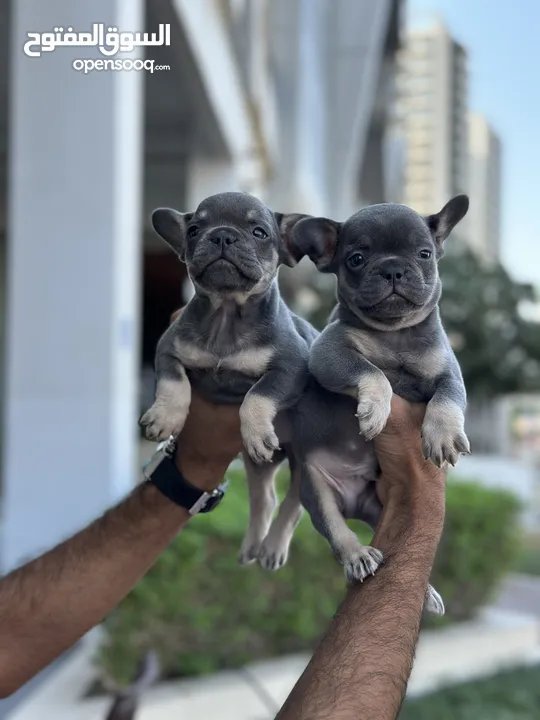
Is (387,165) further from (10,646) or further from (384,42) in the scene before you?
(10,646)

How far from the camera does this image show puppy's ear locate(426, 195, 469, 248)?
6.21 ft

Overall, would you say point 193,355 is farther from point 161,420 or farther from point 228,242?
point 228,242

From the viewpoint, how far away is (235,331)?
6.38 ft

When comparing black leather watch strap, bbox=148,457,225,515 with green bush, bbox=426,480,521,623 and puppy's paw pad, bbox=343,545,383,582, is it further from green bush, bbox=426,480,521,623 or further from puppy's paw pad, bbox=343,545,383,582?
green bush, bbox=426,480,521,623

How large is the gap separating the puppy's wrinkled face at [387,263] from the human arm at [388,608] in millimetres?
219

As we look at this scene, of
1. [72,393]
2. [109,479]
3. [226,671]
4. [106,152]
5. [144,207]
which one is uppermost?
[144,207]

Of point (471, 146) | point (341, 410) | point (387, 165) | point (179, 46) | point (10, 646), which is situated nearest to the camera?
point (341, 410)

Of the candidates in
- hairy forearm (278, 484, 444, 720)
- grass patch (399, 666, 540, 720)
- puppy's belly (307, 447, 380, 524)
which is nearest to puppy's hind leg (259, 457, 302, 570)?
puppy's belly (307, 447, 380, 524)

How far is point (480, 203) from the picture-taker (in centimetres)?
1838

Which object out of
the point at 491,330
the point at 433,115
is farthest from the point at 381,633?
the point at 433,115

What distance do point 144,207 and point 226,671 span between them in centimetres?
988

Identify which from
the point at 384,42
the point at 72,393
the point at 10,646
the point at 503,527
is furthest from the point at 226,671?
the point at 384,42

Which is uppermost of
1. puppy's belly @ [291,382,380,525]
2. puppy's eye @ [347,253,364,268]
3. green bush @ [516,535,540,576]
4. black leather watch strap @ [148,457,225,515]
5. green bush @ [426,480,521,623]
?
puppy's eye @ [347,253,364,268]

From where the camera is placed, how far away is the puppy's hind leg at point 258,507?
2.19m
